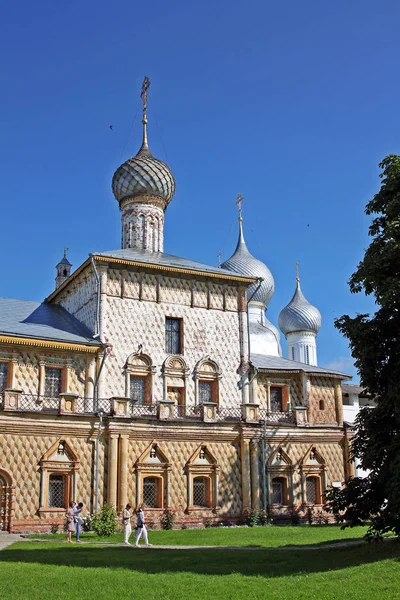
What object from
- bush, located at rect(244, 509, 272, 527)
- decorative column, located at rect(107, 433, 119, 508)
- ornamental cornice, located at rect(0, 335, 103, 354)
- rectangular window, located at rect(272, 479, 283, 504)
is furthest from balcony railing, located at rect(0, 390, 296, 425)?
bush, located at rect(244, 509, 272, 527)

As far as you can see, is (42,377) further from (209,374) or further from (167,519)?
(209,374)

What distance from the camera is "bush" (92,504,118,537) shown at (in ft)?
71.5

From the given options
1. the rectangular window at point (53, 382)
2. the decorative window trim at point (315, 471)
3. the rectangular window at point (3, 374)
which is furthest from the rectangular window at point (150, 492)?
the decorative window trim at point (315, 471)

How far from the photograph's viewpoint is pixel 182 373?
2725 centimetres

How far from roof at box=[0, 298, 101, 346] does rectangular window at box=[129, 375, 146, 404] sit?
224cm

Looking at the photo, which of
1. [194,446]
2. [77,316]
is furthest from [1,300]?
[194,446]

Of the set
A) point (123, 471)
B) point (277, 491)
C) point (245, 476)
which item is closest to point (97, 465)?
point (123, 471)

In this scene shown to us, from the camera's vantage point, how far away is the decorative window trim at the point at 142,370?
1031 inches

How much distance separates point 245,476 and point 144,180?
1380cm

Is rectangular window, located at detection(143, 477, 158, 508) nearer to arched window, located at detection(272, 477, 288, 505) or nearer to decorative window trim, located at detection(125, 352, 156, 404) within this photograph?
decorative window trim, located at detection(125, 352, 156, 404)

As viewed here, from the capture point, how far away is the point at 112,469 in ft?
78.1

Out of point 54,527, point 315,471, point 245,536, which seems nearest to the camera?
point 245,536

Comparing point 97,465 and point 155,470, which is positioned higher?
point 97,465

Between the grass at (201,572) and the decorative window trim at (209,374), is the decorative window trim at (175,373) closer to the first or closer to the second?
the decorative window trim at (209,374)
